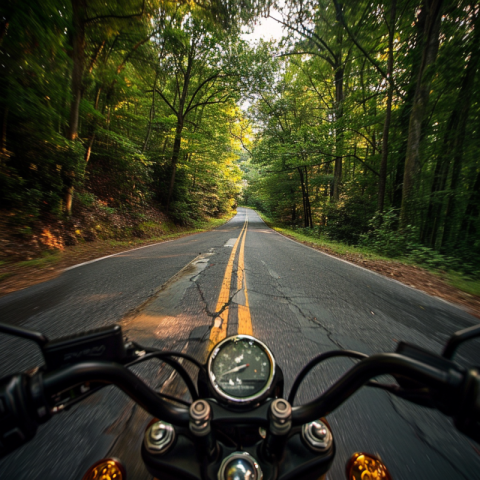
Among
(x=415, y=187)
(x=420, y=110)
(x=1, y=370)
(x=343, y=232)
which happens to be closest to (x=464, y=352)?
(x=1, y=370)

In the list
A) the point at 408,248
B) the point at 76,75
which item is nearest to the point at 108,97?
the point at 76,75

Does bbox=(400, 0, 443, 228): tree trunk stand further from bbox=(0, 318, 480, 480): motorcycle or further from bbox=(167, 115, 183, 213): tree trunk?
bbox=(167, 115, 183, 213): tree trunk

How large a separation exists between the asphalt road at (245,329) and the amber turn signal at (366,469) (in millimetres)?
121

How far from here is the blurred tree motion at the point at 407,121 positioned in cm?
631

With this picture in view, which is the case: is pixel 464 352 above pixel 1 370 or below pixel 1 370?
below

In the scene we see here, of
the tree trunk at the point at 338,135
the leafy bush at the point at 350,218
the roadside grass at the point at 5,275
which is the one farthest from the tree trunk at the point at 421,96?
the roadside grass at the point at 5,275

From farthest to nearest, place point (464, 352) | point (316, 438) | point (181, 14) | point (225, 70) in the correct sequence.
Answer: point (225, 70) → point (181, 14) → point (464, 352) → point (316, 438)

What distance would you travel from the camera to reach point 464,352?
2039 millimetres

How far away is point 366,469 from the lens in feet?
2.83

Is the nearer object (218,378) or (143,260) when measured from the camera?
(218,378)

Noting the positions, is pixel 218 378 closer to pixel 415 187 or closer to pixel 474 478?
pixel 474 478

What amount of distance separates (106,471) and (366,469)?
106 cm

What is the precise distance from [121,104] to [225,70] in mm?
6416

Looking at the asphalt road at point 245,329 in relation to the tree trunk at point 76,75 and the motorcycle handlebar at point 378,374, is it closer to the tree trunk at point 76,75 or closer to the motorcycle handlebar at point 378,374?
the motorcycle handlebar at point 378,374
